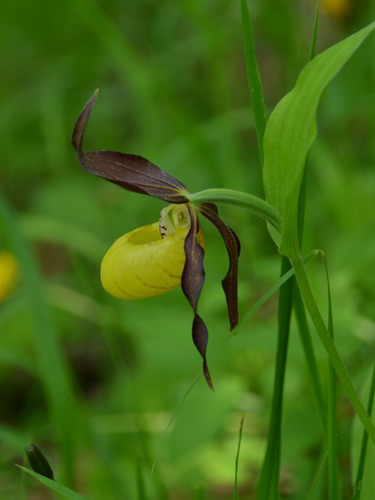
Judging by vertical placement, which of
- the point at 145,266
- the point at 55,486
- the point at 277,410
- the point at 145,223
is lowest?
the point at 55,486

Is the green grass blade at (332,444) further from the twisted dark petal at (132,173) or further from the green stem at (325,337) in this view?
the twisted dark petal at (132,173)

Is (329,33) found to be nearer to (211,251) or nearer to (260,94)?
(211,251)

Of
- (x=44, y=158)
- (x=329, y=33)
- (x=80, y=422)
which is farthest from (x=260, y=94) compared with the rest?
(x=44, y=158)

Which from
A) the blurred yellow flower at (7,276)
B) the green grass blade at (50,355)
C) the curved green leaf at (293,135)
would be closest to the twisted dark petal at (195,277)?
the curved green leaf at (293,135)

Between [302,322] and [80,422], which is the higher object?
[302,322]

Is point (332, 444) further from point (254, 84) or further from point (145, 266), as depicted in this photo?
point (254, 84)

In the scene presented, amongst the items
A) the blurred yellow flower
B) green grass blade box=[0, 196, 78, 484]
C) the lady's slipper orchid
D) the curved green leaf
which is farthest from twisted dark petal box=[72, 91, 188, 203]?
the blurred yellow flower

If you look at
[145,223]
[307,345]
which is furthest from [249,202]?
[145,223]
